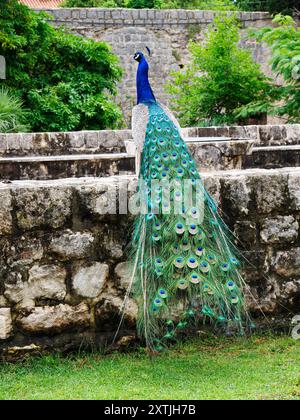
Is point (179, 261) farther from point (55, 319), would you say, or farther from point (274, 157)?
point (274, 157)

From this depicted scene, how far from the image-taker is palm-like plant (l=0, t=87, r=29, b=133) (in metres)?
12.2

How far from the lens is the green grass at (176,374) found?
379cm

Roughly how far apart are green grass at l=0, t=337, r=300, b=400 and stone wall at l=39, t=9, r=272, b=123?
1553cm

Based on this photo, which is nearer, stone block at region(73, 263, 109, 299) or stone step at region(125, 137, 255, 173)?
stone block at region(73, 263, 109, 299)

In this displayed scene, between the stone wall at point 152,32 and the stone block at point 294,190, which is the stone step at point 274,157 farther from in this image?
the stone wall at point 152,32

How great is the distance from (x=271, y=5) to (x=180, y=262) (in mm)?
18596

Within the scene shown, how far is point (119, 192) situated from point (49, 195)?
1.39ft

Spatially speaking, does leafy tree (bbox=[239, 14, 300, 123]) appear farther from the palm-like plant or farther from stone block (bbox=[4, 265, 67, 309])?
stone block (bbox=[4, 265, 67, 309])

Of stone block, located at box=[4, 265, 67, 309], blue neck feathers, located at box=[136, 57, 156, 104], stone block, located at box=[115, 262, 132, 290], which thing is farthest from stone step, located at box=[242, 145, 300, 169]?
stone block, located at box=[4, 265, 67, 309]

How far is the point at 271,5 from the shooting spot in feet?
70.7
